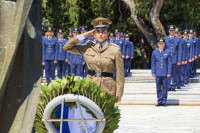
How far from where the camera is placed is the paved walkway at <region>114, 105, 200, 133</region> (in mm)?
9414

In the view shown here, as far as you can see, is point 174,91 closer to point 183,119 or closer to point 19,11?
point 183,119

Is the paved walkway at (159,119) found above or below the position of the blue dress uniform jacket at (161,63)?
below

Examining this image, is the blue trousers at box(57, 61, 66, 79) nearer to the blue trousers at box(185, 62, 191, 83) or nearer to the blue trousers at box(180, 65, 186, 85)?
the blue trousers at box(180, 65, 186, 85)

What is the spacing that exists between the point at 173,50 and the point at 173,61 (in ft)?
1.18

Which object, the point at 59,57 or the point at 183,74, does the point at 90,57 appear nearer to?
the point at 59,57

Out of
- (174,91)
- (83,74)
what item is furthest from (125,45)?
(174,91)

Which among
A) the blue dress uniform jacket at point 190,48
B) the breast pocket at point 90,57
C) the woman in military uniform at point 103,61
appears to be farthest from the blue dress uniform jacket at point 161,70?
the breast pocket at point 90,57

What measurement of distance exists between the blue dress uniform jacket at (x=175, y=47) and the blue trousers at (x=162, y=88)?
2.31 meters

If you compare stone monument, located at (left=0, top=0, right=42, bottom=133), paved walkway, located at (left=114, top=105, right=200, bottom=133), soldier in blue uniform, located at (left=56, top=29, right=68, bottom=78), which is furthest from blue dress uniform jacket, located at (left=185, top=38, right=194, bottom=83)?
stone monument, located at (left=0, top=0, right=42, bottom=133)

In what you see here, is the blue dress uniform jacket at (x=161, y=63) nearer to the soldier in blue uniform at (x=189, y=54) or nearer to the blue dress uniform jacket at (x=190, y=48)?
the soldier in blue uniform at (x=189, y=54)

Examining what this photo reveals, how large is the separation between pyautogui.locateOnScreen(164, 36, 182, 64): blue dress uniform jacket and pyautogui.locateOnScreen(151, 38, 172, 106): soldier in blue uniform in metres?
2.08

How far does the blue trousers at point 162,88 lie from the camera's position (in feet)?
43.9

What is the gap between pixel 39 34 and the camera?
166 inches

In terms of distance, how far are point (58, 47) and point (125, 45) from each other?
3.62m
